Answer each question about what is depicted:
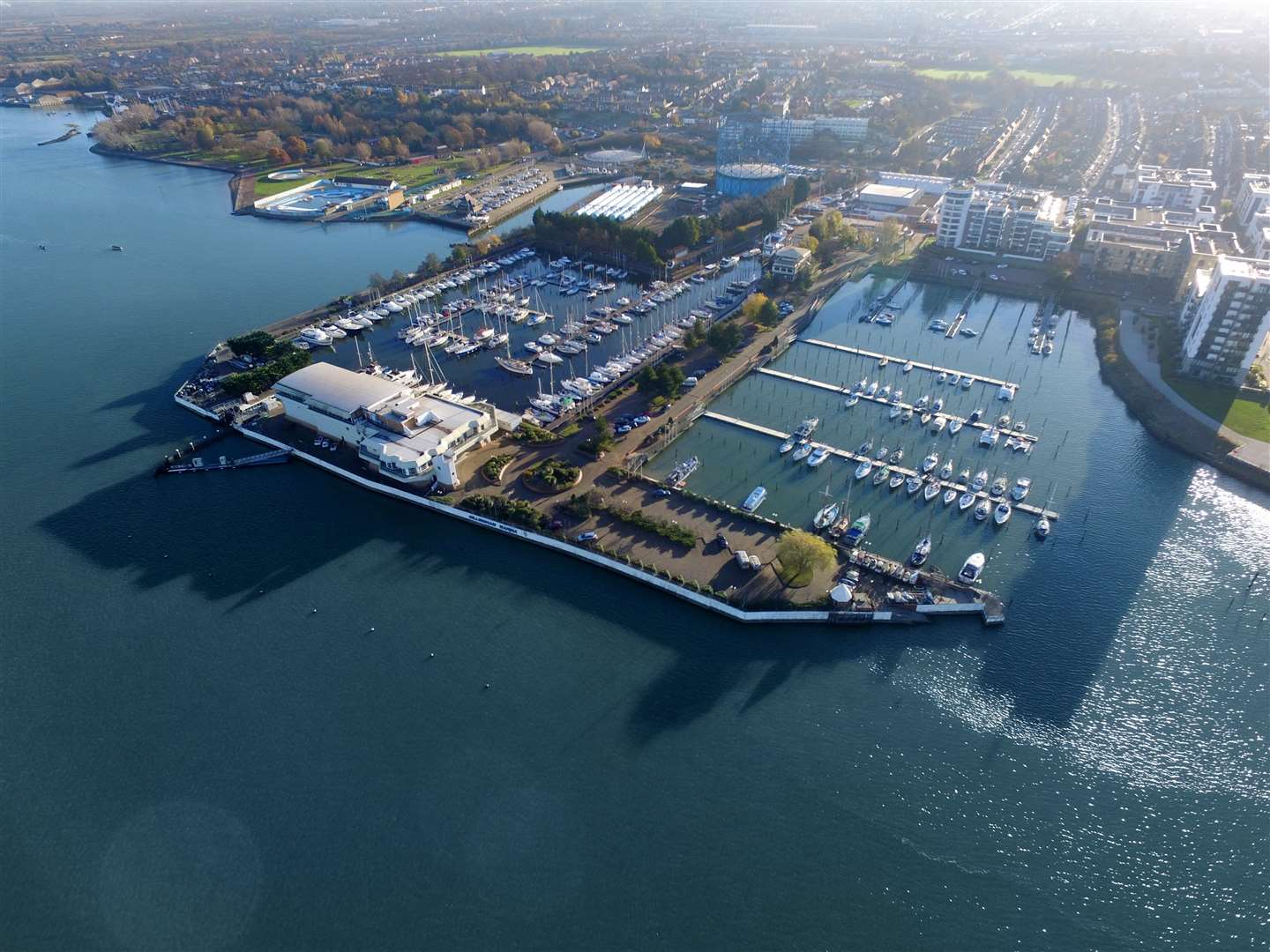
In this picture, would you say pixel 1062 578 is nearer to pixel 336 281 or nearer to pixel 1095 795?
pixel 1095 795

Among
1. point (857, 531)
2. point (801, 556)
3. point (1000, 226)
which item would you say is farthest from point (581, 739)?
point (1000, 226)

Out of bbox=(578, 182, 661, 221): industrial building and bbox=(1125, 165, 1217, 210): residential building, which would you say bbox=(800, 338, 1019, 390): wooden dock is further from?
bbox=(1125, 165, 1217, 210): residential building

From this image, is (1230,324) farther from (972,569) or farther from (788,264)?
(788,264)

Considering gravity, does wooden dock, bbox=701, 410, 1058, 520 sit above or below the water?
above

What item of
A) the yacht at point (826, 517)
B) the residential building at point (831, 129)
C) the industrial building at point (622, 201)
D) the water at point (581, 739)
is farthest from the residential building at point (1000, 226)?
the yacht at point (826, 517)

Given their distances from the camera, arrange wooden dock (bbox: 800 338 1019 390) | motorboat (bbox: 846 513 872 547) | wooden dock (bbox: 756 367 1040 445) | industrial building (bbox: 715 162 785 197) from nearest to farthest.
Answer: motorboat (bbox: 846 513 872 547) < wooden dock (bbox: 756 367 1040 445) < wooden dock (bbox: 800 338 1019 390) < industrial building (bbox: 715 162 785 197)

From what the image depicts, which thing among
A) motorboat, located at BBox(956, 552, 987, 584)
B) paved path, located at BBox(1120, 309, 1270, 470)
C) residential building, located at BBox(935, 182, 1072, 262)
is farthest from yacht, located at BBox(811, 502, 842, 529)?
residential building, located at BBox(935, 182, 1072, 262)
